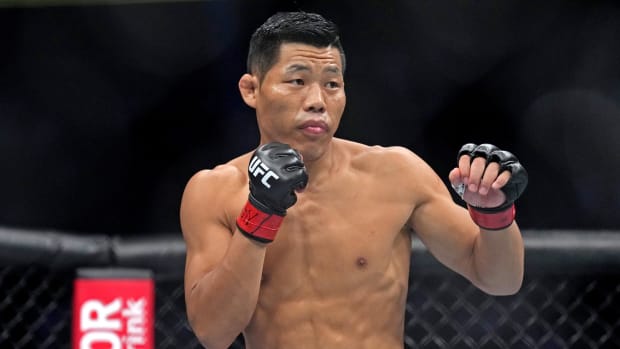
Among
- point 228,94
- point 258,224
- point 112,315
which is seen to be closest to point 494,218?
point 258,224

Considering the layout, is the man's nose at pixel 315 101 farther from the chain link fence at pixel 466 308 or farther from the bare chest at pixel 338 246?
the chain link fence at pixel 466 308

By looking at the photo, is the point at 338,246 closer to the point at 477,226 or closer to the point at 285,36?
the point at 477,226

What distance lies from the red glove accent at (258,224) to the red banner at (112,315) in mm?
596

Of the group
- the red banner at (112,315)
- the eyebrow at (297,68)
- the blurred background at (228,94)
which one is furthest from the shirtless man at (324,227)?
the blurred background at (228,94)

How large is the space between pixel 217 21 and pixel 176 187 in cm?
62

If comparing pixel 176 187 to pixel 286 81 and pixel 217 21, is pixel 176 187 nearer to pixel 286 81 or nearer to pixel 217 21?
pixel 217 21

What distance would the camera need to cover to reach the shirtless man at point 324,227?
4.95 ft

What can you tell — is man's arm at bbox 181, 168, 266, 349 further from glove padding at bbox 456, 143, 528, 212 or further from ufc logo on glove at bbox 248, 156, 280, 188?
glove padding at bbox 456, 143, 528, 212

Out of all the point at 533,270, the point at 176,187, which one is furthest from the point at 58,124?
the point at 533,270

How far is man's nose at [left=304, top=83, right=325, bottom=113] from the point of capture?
1.50 meters

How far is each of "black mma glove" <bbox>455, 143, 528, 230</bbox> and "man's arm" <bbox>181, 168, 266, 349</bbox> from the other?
354mm

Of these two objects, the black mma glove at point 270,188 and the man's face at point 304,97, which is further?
the man's face at point 304,97

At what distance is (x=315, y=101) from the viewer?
4.91 feet

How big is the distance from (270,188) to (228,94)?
76.1 inches
